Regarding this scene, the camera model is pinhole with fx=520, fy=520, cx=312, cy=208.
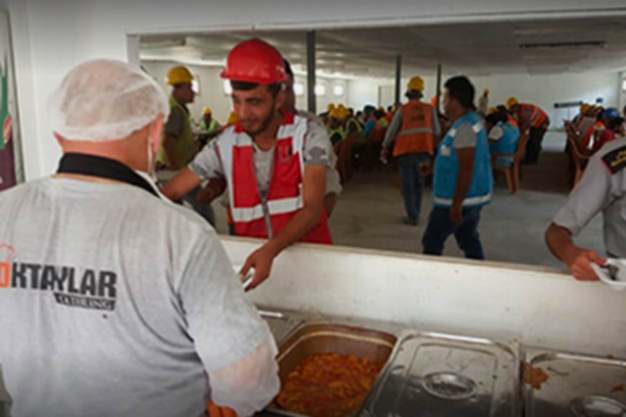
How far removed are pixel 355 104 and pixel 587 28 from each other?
18571 millimetres

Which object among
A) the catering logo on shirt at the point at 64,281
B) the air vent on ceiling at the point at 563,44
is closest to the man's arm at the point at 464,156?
the catering logo on shirt at the point at 64,281

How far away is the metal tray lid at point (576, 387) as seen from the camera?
49.2 inches

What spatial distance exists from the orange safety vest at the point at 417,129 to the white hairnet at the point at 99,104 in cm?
484

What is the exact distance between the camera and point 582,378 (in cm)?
139

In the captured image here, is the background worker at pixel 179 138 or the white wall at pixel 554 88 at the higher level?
the white wall at pixel 554 88

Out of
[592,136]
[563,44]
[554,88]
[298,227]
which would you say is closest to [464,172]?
[298,227]

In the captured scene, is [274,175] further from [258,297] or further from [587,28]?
[587,28]

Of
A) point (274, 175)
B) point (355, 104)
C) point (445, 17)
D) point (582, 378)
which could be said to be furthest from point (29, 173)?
point (355, 104)

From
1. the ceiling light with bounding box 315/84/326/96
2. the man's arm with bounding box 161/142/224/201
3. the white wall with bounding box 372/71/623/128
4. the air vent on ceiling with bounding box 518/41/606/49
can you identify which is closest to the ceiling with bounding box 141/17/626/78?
the air vent on ceiling with bounding box 518/41/606/49

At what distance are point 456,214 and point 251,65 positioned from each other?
209 cm

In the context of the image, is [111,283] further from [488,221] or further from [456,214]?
[488,221]

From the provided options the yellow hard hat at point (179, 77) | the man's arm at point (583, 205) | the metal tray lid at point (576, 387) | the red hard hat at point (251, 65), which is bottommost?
the metal tray lid at point (576, 387)

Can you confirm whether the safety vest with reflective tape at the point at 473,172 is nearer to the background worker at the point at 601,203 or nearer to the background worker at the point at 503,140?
the background worker at the point at 601,203

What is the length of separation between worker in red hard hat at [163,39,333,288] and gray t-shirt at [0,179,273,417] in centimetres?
74
